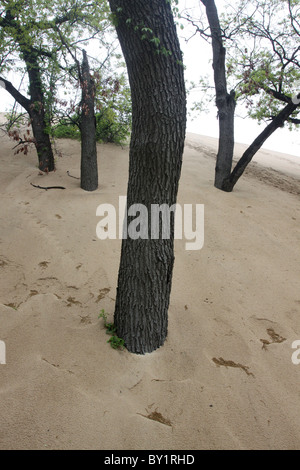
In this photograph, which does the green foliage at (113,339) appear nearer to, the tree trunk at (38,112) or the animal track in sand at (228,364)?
the animal track in sand at (228,364)

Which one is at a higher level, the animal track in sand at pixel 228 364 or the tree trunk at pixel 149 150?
the tree trunk at pixel 149 150

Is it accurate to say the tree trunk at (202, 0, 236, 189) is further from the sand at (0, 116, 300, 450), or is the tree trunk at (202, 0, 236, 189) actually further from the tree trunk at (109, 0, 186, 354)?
the tree trunk at (109, 0, 186, 354)

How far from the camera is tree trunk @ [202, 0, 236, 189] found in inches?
247

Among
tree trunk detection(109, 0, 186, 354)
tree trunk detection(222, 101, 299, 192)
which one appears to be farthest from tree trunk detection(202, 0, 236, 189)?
tree trunk detection(109, 0, 186, 354)

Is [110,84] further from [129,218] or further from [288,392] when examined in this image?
[288,392]

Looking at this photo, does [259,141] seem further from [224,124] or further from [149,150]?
[149,150]

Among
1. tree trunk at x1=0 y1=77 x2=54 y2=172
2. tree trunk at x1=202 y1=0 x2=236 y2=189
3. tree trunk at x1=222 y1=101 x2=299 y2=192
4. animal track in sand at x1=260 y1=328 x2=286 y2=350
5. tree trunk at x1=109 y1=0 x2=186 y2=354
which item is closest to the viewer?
tree trunk at x1=109 y1=0 x2=186 y2=354

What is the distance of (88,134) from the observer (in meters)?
5.84

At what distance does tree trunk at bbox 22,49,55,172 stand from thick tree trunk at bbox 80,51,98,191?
0.92 meters

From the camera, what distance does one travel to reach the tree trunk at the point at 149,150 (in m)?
1.77

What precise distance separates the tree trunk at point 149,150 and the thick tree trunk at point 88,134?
3.97 metres

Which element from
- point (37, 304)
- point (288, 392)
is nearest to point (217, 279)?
point (288, 392)

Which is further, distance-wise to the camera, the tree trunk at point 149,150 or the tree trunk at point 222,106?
the tree trunk at point 222,106

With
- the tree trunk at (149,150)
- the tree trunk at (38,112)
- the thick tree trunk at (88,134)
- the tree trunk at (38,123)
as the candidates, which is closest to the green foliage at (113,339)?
the tree trunk at (149,150)
